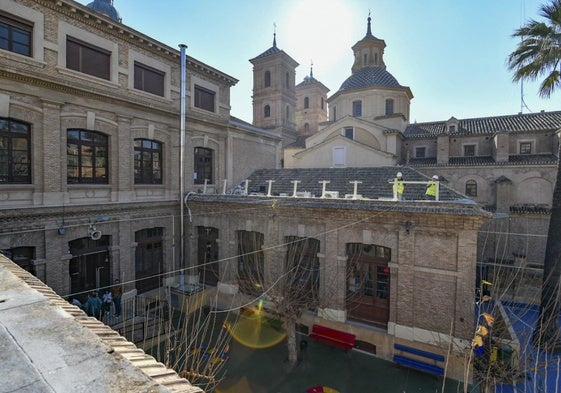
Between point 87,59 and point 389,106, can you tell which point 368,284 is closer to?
point 87,59

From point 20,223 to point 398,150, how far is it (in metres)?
30.5

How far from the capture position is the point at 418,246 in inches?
452

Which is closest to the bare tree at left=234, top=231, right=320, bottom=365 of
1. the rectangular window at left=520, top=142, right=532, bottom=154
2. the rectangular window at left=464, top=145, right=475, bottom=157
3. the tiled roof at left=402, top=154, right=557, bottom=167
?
the tiled roof at left=402, top=154, right=557, bottom=167

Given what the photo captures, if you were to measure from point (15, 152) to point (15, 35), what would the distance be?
4.57 meters

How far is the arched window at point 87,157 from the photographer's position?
541 inches

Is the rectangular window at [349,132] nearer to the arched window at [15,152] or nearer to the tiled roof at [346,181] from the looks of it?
the tiled roof at [346,181]

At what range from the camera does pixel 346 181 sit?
56.2ft

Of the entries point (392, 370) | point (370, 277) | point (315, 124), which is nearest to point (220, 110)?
point (370, 277)

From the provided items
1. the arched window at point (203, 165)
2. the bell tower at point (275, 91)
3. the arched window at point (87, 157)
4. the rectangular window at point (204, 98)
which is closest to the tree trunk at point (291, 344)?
the arched window at point (87, 157)

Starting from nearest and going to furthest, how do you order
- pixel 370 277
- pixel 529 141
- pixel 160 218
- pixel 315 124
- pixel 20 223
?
pixel 20 223
pixel 370 277
pixel 160 218
pixel 529 141
pixel 315 124

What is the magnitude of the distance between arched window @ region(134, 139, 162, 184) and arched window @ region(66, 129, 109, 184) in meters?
1.58

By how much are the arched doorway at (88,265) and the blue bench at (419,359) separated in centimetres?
1307

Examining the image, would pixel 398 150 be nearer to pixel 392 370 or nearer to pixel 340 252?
pixel 340 252

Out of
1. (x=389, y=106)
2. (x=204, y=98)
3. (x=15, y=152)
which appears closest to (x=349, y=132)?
(x=389, y=106)
